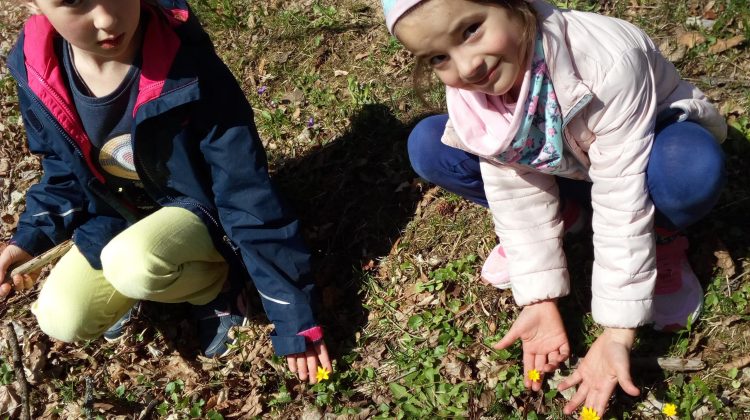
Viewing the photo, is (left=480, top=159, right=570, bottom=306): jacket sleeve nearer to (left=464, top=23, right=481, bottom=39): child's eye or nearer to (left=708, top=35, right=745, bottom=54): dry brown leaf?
(left=464, top=23, right=481, bottom=39): child's eye

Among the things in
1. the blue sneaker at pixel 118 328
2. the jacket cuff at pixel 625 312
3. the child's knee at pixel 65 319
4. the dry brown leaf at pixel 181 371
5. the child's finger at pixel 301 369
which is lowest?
the dry brown leaf at pixel 181 371

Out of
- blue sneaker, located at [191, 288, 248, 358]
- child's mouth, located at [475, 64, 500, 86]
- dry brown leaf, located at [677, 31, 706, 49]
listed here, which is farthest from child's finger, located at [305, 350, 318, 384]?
dry brown leaf, located at [677, 31, 706, 49]

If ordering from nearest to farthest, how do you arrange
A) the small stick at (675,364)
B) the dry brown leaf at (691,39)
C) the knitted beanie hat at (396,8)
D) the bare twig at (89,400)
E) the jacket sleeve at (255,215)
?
the knitted beanie hat at (396,8), the small stick at (675,364), the jacket sleeve at (255,215), the bare twig at (89,400), the dry brown leaf at (691,39)

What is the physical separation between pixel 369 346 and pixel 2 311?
221cm

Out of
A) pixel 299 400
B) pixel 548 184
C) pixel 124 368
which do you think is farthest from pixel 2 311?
pixel 548 184

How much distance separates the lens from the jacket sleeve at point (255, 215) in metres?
3.01

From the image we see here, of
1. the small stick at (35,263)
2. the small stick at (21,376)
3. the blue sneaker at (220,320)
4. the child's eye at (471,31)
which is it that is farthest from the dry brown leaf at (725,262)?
the small stick at (21,376)

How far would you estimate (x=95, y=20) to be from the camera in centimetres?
258

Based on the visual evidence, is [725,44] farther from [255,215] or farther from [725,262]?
[255,215]

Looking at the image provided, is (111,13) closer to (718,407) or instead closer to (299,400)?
(299,400)

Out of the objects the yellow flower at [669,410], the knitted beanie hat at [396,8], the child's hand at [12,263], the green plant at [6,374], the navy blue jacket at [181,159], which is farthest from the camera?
the green plant at [6,374]

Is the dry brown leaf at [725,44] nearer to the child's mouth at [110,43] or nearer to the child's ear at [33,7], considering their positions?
the child's mouth at [110,43]

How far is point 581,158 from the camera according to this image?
2.51m

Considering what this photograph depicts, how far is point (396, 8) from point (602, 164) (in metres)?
0.89
